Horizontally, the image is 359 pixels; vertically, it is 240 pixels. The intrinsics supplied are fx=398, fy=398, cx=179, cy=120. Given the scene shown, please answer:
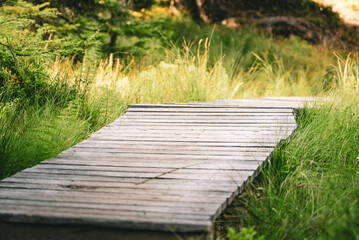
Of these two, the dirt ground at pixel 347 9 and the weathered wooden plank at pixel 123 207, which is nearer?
the weathered wooden plank at pixel 123 207

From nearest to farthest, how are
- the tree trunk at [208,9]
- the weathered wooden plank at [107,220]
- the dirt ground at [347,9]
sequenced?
the weathered wooden plank at [107,220] → the tree trunk at [208,9] → the dirt ground at [347,9]

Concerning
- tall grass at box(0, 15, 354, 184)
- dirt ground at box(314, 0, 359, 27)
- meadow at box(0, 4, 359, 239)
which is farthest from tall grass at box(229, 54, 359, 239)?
dirt ground at box(314, 0, 359, 27)

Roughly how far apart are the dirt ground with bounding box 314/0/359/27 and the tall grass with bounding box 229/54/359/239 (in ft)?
34.0

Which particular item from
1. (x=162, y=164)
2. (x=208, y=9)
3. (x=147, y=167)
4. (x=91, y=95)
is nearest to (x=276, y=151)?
(x=162, y=164)

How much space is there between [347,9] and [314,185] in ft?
44.2

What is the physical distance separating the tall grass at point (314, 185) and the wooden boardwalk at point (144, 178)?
199mm

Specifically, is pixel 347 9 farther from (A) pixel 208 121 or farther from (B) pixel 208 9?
(A) pixel 208 121

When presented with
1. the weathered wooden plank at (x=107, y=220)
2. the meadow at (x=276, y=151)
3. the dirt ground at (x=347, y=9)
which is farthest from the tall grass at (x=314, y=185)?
the dirt ground at (x=347, y=9)

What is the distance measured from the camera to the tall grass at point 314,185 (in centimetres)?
244

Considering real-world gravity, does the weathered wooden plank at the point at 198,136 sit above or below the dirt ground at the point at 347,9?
below

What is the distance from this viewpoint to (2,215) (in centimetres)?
218

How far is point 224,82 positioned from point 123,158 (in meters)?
4.23

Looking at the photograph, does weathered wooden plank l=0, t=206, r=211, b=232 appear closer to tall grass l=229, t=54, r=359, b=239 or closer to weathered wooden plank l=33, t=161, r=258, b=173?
tall grass l=229, t=54, r=359, b=239

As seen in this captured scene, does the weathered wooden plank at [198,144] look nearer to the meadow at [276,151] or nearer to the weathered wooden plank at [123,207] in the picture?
the meadow at [276,151]
